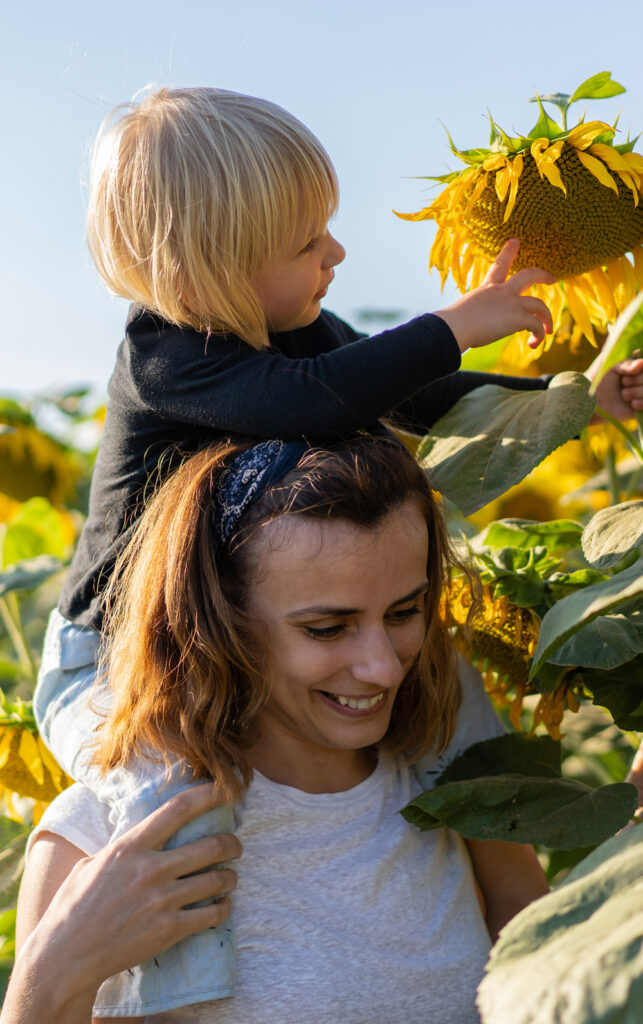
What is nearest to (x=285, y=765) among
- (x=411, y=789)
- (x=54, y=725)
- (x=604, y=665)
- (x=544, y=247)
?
(x=411, y=789)

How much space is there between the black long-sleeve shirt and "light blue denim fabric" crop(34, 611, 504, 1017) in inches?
3.6

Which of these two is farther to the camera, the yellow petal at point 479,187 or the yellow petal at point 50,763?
the yellow petal at point 50,763

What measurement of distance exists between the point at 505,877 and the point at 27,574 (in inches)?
33.2

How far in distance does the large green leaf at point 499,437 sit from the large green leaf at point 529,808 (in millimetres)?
319

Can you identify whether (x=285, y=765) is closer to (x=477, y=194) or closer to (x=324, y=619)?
(x=324, y=619)

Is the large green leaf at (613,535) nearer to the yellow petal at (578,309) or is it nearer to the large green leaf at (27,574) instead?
the yellow petal at (578,309)

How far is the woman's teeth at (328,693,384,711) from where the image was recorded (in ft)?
3.72

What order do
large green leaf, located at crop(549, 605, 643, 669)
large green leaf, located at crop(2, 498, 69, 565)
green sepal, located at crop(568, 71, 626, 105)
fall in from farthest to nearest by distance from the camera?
large green leaf, located at crop(2, 498, 69, 565) → green sepal, located at crop(568, 71, 626, 105) → large green leaf, located at crop(549, 605, 643, 669)

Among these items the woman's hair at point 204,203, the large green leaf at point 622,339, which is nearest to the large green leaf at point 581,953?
the large green leaf at point 622,339

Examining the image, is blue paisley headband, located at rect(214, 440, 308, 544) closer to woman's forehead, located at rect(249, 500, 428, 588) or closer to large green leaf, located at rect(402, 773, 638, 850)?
woman's forehead, located at rect(249, 500, 428, 588)

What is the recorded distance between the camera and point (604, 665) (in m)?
0.98

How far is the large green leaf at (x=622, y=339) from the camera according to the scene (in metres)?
0.59

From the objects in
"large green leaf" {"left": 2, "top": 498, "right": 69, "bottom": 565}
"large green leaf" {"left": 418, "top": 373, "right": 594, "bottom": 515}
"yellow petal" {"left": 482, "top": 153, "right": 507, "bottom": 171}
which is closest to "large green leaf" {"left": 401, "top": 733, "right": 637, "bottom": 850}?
"large green leaf" {"left": 418, "top": 373, "right": 594, "bottom": 515}

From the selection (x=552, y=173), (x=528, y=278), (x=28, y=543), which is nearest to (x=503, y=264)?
(x=528, y=278)
